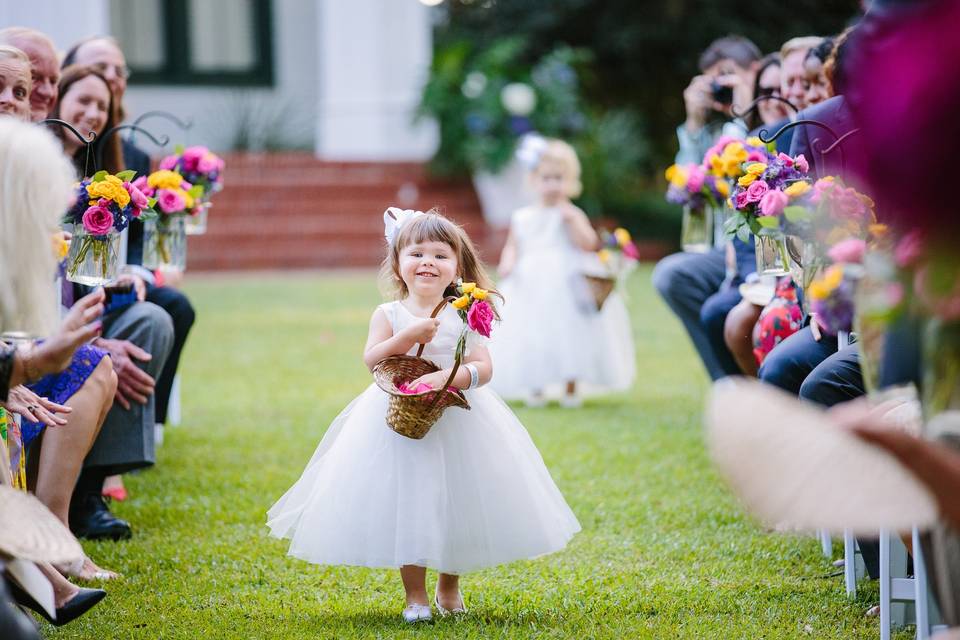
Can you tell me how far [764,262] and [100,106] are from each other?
9.92ft

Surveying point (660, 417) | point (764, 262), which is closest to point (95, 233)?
point (764, 262)

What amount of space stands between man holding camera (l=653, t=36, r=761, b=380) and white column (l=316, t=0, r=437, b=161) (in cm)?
1253

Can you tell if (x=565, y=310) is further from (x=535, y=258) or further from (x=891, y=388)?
(x=891, y=388)

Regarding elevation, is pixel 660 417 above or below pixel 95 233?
below

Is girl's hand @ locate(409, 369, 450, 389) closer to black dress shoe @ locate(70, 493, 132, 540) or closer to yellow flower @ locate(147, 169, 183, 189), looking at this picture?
black dress shoe @ locate(70, 493, 132, 540)

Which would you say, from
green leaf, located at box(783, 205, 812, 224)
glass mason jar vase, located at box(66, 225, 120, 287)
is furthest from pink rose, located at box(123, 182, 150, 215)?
green leaf, located at box(783, 205, 812, 224)

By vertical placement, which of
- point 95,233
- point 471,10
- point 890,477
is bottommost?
point 890,477

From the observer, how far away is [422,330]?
12.6 ft

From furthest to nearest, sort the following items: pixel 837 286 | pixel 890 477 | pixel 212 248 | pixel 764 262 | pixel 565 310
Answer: pixel 212 248 → pixel 565 310 → pixel 764 262 → pixel 837 286 → pixel 890 477

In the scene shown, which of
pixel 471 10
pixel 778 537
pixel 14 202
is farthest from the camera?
pixel 471 10

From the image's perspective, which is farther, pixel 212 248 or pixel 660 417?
pixel 212 248

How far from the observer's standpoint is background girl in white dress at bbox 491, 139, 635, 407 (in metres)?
8.38

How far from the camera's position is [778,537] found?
494 centimetres

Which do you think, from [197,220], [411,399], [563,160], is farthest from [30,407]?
[563,160]
